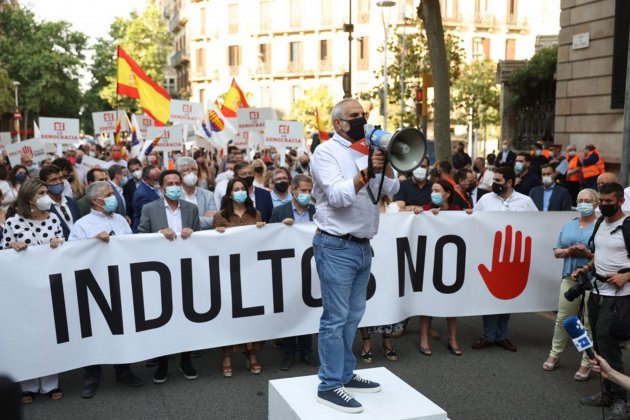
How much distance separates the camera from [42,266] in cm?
554

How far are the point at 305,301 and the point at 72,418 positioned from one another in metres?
2.24

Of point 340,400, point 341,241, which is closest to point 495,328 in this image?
point 340,400

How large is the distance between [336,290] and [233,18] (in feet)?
201

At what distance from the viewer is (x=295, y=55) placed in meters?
60.4

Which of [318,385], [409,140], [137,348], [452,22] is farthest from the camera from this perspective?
[452,22]

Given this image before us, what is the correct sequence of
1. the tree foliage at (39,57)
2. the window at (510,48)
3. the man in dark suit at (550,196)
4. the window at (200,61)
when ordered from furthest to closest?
the window at (200,61) → the window at (510,48) → the tree foliage at (39,57) → the man in dark suit at (550,196)

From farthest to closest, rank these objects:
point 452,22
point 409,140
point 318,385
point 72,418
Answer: point 452,22
point 72,418
point 318,385
point 409,140

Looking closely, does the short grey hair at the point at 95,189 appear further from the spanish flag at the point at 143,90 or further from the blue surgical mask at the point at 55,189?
the spanish flag at the point at 143,90

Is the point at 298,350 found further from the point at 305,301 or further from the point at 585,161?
the point at 585,161

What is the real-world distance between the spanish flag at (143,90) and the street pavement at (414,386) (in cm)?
970

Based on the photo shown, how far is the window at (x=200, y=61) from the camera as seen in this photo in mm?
65250

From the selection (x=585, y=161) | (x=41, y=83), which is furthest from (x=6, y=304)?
(x=41, y=83)

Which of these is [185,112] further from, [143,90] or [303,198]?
[303,198]

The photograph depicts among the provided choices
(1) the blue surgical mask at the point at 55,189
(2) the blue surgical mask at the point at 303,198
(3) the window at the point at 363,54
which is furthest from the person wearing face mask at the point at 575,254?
(3) the window at the point at 363,54
